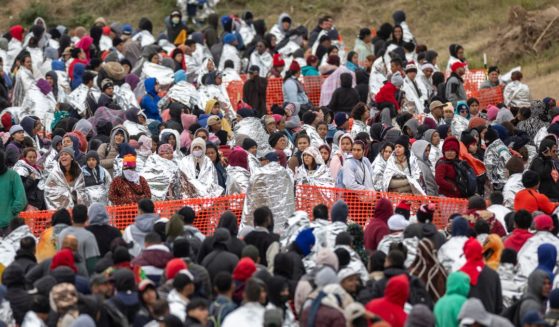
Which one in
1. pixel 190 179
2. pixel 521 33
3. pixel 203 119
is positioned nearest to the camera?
pixel 190 179

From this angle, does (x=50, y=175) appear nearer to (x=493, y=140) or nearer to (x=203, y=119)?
(x=203, y=119)

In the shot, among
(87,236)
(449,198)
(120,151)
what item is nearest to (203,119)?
(120,151)

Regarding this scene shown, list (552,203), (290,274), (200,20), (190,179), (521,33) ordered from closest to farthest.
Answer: (290,274)
(552,203)
(190,179)
(521,33)
(200,20)

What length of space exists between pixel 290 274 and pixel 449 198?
5556mm

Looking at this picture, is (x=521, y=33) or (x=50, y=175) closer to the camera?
(x=50, y=175)

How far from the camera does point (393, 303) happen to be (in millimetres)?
Answer: 17125

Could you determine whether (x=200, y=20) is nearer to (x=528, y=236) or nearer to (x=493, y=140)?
(x=493, y=140)

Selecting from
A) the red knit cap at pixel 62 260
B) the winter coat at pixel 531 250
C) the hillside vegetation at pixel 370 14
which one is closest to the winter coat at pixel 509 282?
the winter coat at pixel 531 250

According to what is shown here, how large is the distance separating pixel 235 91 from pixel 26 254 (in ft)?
45.9

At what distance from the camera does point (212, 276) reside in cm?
1855

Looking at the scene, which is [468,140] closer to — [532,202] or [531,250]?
[532,202]

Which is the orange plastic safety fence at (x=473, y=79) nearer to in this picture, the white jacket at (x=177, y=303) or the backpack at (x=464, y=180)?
the backpack at (x=464, y=180)

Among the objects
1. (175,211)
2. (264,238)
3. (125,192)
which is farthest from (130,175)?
(264,238)

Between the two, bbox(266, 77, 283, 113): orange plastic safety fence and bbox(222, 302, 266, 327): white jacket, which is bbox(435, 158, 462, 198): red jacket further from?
bbox(266, 77, 283, 113): orange plastic safety fence
